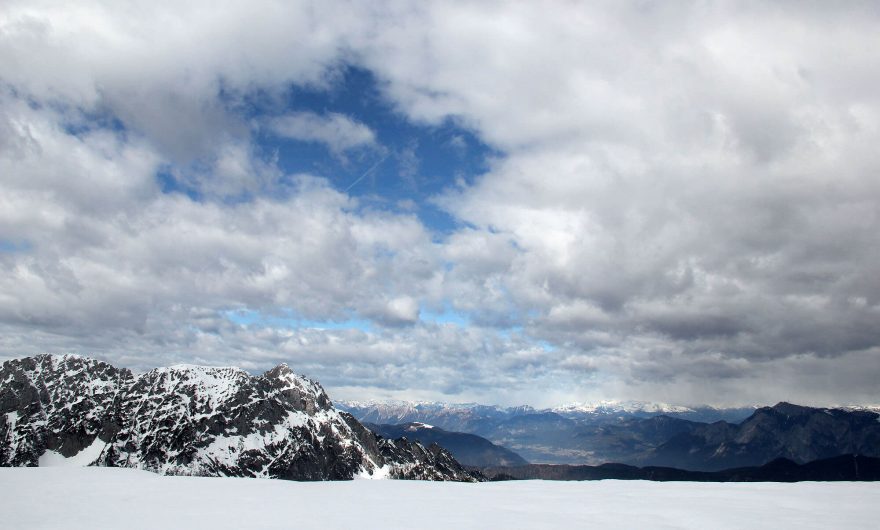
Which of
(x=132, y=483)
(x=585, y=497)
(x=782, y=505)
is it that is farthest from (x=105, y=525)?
(x=782, y=505)

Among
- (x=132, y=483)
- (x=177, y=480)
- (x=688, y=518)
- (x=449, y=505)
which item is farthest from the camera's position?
(x=177, y=480)

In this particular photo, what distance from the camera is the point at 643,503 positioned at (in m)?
24.3

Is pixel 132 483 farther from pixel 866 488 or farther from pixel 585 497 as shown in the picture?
pixel 866 488

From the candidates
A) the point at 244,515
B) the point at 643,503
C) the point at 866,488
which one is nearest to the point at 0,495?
the point at 244,515

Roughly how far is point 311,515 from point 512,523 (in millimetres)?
8430

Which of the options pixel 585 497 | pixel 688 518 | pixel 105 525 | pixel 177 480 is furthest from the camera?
pixel 177 480

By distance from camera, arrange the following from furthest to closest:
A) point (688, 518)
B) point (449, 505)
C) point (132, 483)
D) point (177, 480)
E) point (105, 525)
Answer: point (177, 480) < point (132, 483) < point (449, 505) < point (688, 518) < point (105, 525)

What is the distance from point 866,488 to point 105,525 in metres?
40.1

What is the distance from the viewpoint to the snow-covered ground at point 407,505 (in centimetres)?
2002

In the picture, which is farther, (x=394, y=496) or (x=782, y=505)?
(x=394, y=496)

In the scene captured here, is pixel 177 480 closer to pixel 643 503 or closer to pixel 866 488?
pixel 643 503

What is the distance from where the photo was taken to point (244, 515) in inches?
840

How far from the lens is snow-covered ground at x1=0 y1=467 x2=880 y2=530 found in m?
20.0

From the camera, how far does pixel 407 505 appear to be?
78.9ft
